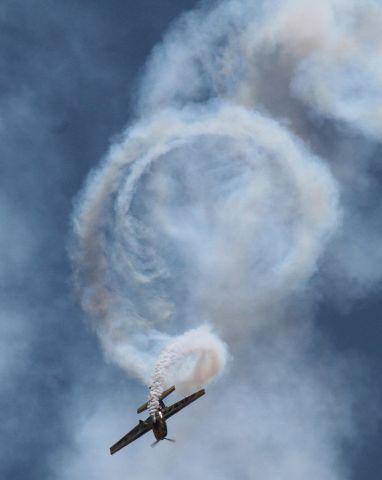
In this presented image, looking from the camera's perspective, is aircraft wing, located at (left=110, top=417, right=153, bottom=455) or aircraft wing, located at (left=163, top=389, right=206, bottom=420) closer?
aircraft wing, located at (left=163, top=389, right=206, bottom=420)

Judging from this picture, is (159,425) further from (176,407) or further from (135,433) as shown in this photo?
(135,433)

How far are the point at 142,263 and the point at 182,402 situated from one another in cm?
1495

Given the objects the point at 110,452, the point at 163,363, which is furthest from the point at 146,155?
the point at 110,452

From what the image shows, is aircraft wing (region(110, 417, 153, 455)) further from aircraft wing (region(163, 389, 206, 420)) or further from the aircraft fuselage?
aircraft wing (region(163, 389, 206, 420))

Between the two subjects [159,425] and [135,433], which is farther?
[135,433]

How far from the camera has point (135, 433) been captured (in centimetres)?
13575

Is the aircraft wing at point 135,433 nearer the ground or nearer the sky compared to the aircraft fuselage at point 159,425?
nearer the sky

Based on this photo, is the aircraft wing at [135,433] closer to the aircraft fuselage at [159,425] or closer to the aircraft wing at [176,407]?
the aircraft fuselage at [159,425]

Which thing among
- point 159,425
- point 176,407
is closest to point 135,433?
point 159,425

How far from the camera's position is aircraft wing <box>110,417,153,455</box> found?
441ft

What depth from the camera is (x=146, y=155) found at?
13488 cm

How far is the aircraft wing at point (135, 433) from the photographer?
134 metres

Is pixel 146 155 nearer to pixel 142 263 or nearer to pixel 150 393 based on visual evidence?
pixel 142 263

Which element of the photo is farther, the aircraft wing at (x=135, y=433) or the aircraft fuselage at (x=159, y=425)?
the aircraft wing at (x=135, y=433)
